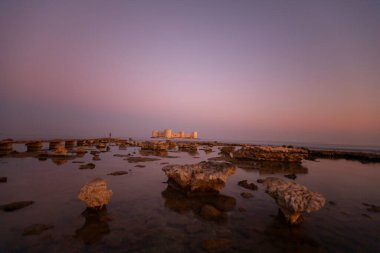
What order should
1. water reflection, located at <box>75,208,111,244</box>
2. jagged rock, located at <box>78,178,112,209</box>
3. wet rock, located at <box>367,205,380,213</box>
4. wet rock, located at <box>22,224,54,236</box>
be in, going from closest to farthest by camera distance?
water reflection, located at <box>75,208,111,244</box> < wet rock, located at <box>22,224,54,236</box> < jagged rock, located at <box>78,178,112,209</box> < wet rock, located at <box>367,205,380,213</box>

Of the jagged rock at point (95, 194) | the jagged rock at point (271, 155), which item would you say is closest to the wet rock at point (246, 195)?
the jagged rock at point (95, 194)

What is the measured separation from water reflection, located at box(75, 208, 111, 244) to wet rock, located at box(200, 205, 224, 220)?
5053 mm

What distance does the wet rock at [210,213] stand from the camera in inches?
396

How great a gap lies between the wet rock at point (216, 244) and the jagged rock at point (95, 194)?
21.4 ft

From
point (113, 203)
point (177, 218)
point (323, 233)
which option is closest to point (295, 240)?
point (323, 233)

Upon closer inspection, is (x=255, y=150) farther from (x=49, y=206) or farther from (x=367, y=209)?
(x=49, y=206)

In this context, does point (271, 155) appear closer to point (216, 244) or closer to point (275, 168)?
point (275, 168)

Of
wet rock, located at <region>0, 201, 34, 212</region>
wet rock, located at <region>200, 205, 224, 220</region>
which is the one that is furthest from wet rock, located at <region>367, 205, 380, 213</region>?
wet rock, located at <region>0, 201, 34, 212</region>

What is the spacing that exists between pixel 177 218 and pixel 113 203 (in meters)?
4.75

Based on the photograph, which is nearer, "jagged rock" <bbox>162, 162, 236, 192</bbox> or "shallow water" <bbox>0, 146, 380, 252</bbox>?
"shallow water" <bbox>0, 146, 380, 252</bbox>

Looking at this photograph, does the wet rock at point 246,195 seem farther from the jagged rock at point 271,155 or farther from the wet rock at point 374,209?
the jagged rock at point 271,155

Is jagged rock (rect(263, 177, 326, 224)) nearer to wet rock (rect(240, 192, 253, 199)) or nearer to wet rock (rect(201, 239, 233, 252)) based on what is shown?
wet rock (rect(201, 239, 233, 252))

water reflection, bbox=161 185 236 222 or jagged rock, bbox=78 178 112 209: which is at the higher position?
jagged rock, bbox=78 178 112 209

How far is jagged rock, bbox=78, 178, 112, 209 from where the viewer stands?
10188 mm
